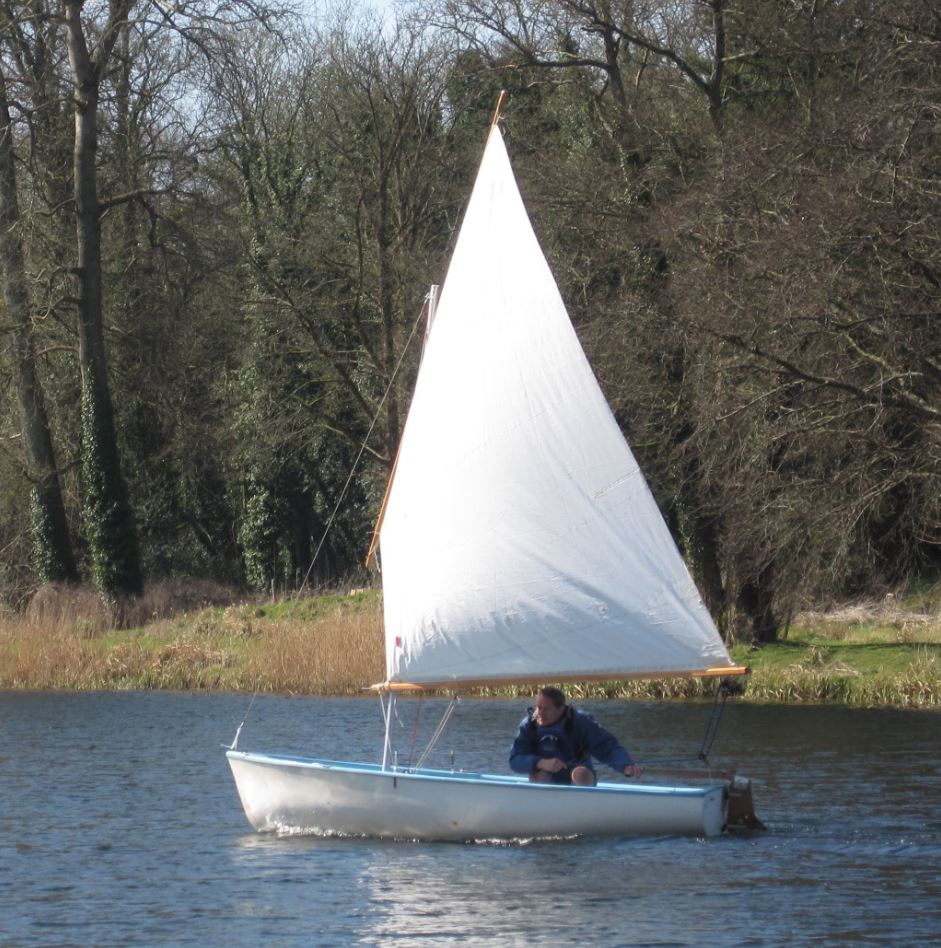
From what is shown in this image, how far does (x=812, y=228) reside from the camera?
784 inches

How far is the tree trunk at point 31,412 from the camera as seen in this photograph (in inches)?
1235

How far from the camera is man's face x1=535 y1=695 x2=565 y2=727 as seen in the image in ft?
39.7

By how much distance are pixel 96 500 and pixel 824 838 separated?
865 inches

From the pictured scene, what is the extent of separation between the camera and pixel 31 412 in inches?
1280

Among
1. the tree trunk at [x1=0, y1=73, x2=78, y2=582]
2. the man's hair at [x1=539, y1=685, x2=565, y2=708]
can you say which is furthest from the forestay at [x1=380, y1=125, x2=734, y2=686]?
the tree trunk at [x1=0, y1=73, x2=78, y2=582]

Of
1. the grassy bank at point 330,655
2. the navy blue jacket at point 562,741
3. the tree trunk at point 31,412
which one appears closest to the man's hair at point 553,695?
the navy blue jacket at point 562,741

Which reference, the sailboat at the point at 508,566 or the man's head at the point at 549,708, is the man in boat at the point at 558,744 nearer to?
the man's head at the point at 549,708

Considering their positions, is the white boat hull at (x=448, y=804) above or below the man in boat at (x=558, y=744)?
below

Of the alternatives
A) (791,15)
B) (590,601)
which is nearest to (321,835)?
(590,601)

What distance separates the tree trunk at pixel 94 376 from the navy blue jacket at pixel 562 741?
67.3ft

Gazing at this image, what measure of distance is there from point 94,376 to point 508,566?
67.7 feet

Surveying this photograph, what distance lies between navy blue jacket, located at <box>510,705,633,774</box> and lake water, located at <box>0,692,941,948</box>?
600 mm

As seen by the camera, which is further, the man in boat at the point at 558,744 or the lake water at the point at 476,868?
the man in boat at the point at 558,744

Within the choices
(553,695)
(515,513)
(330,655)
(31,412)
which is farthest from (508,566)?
(31,412)
